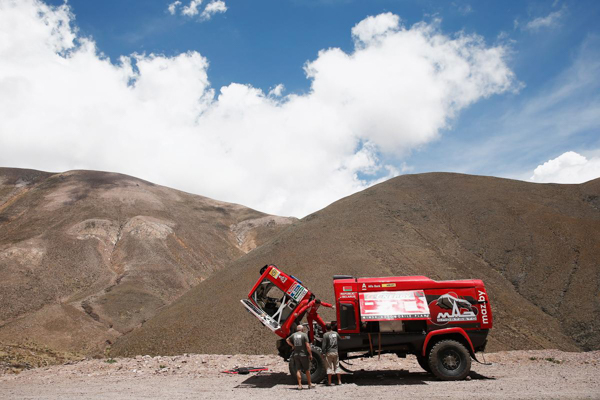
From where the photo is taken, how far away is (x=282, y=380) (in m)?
12.2

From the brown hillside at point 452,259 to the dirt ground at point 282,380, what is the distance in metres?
4.66

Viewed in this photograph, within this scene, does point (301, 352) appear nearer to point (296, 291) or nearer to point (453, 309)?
point (296, 291)

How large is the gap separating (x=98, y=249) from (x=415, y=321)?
160 ft

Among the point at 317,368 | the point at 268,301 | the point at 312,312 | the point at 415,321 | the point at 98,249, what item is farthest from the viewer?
the point at 98,249

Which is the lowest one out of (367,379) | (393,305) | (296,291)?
(367,379)

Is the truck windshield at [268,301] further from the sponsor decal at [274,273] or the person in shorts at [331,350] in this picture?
the person in shorts at [331,350]

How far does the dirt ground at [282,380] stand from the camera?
9539mm

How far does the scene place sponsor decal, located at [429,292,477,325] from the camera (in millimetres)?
11312

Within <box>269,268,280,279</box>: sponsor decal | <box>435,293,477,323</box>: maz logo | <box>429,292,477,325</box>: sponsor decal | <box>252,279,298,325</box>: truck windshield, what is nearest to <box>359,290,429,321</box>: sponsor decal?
<box>429,292,477,325</box>: sponsor decal

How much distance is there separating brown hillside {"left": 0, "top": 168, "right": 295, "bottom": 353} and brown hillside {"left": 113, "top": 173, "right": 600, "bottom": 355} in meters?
10.8

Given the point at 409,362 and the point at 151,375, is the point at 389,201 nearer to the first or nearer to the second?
the point at 409,362

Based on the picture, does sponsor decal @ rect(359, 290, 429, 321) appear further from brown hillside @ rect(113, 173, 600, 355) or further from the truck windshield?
brown hillside @ rect(113, 173, 600, 355)

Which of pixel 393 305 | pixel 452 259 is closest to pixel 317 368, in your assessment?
pixel 393 305

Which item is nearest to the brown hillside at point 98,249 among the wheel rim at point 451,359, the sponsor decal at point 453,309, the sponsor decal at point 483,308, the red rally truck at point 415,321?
the red rally truck at point 415,321
